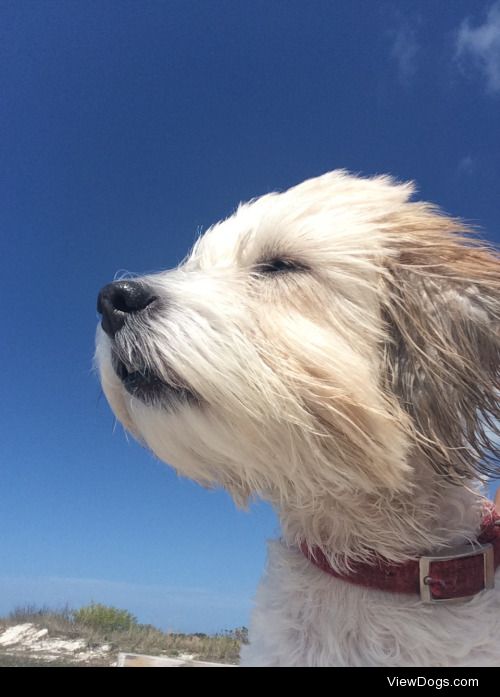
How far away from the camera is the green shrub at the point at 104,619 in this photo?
9969mm

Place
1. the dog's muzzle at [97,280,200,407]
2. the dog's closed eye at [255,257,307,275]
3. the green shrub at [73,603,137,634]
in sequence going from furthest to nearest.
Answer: the green shrub at [73,603,137,634], the dog's closed eye at [255,257,307,275], the dog's muzzle at [97,280,200,407]

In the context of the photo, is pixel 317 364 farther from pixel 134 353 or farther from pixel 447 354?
pixel 134 353

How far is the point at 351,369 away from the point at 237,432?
0.63 m

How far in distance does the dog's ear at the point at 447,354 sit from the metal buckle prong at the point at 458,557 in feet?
Result: 1.13

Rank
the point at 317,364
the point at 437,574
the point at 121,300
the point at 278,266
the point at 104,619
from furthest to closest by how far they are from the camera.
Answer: the point at 104,619, the point at 278,266, the point at 121,300, the point at 317,364, the point at 437,574

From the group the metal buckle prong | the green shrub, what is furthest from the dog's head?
the green shrub

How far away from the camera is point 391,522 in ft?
9.76

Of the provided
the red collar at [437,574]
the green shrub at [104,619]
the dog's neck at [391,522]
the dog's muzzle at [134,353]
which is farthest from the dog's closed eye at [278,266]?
the green shrub at [104,619]

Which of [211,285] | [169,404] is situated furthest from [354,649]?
[211,285]

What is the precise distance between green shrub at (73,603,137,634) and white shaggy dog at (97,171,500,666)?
7796mm

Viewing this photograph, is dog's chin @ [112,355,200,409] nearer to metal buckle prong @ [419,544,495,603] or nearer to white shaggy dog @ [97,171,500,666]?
white shaggy dog @ [97,171,500,666]

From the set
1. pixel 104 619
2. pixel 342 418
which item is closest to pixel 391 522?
pixel 342 418

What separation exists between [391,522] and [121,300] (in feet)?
5.64

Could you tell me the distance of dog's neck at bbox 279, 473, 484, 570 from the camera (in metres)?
2.95
